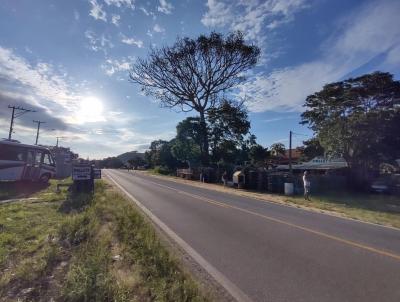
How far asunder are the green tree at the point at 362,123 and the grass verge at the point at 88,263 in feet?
74.7

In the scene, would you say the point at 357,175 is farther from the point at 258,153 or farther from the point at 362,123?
the point at 258,153

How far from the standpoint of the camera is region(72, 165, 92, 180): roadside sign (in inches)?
707

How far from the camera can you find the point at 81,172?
1822cm

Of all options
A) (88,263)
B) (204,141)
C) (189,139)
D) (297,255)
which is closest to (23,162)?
(88,263)

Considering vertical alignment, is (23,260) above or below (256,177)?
below

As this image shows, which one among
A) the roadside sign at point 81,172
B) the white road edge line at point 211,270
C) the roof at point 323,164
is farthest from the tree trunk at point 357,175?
the white road edge line at point 211,270

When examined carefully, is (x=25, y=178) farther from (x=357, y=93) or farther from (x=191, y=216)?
(x=357, y=93)

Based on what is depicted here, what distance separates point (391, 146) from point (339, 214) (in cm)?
1797

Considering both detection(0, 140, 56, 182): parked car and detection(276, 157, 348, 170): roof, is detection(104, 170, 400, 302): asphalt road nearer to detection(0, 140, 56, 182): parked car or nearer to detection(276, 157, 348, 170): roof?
detection(0, 140, 56, 182): parked car

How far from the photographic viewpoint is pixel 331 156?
31.6m

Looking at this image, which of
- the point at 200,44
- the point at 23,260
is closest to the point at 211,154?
the point at 200,44

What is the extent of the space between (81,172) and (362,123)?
21.7m

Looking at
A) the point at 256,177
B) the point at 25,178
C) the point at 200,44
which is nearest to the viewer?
the point at 25,178

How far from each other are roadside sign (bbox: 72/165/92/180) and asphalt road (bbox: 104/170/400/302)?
26.7ft
